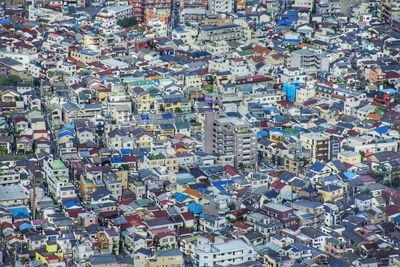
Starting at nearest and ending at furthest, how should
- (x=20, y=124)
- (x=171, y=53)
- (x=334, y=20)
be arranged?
(x=20, y=124)
(x=171, y=53)
(x=334, y=20)

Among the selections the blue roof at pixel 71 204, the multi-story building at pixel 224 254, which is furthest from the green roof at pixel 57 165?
the multi-story building at pixel 224 254

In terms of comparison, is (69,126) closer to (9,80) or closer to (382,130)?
(9,80)

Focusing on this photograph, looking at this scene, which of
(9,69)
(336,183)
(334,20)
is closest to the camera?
(336,183)

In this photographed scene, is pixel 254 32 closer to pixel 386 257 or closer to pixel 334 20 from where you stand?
pixel 334 20

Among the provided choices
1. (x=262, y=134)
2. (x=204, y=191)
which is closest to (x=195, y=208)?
(x=204, y=191)

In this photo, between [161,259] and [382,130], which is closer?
[161,259]

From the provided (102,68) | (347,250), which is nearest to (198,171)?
(347,250)

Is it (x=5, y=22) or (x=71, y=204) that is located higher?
(x=5, y=22)
